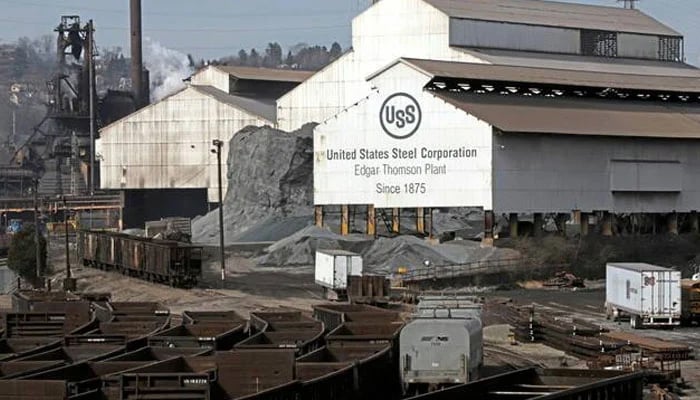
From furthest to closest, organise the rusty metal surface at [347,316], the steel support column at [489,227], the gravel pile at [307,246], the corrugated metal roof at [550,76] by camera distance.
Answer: the corrugated metal roof at [550,76]
the gravel pile at [307,246]
the steel support column at [489,227]
the rusty metal surface at [347,316]

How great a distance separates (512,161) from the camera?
80.3m

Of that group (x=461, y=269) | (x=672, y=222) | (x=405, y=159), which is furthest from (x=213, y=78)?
(x=461, y=269)

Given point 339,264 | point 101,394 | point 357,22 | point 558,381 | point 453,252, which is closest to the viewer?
point 101,394

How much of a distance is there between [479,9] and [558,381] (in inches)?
2989

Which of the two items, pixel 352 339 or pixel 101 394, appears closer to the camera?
pixel 101 394

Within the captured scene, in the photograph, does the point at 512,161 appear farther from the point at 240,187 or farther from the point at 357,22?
the point at 240,187

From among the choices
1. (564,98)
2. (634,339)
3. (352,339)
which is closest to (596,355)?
(634,339)

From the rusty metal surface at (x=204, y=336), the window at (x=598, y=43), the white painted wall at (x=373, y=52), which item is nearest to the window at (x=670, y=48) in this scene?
the window at (x=598, y=43)

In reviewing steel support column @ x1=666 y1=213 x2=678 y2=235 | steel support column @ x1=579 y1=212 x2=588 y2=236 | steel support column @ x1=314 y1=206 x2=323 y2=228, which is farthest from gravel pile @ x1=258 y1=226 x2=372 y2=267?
steel support column @ x1=666 y1=213 x2=678 y2=235

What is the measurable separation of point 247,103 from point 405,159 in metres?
43.6

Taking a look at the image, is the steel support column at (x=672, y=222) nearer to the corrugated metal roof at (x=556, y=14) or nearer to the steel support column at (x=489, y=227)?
the steel support column at (x=489, y=227)

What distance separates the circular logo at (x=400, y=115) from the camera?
8288 centimetres

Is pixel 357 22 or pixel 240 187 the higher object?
pixel 357 22

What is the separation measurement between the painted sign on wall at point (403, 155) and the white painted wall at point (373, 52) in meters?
10.4
